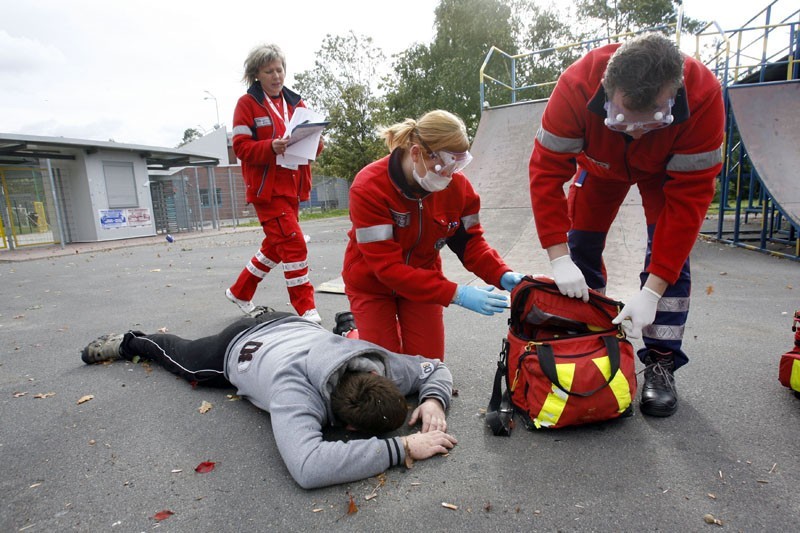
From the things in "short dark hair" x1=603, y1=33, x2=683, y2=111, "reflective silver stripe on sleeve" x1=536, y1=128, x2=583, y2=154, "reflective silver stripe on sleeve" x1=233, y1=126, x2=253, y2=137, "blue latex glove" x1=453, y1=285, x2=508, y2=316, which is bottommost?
"blue latex glove" x1=453, y1=285, x2=508, y2=316

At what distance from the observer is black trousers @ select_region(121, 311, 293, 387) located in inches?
105

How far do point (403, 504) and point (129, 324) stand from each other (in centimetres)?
363

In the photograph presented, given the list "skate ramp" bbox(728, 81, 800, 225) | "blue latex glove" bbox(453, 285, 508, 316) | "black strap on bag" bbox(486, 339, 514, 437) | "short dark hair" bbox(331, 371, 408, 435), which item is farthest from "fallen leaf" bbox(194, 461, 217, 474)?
"skate ramp" bbox(728, 81, 800, 225)

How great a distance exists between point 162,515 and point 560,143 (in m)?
2.25

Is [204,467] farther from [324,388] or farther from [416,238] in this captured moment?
[416,238]

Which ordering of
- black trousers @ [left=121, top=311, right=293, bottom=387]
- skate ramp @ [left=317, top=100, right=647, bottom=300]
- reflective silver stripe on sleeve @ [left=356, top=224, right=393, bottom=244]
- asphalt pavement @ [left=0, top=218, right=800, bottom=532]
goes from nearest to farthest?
1. asphalt pavement @ [left=0, top=218, right=800, bottom=532]
2. reflective silver stripe on sleeve @ [left=356, top=224, right=393, bottom=244]
3. black trousers @ [left=121, top=311, right=293, bottom=387]
4. skate ramp @ [left=317, top=100, right=647, bottom=300]

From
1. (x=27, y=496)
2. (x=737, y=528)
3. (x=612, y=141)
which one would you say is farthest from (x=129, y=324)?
(x=737, y=528)

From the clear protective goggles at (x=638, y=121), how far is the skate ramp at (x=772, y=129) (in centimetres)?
595

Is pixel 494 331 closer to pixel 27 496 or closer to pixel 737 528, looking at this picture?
pixel 737 528

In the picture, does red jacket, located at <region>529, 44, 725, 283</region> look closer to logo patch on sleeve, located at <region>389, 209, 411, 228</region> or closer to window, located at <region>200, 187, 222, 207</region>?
logo patch on sleeve, located at <region>389, 209, 411, 228</region>

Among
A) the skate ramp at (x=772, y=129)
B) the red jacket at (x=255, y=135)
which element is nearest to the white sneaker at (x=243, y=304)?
the red jacket at (x=255, y=135)

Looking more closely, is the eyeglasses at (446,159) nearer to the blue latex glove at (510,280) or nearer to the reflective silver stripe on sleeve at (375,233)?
the reflective silver stripe on sleeve at (375,233)

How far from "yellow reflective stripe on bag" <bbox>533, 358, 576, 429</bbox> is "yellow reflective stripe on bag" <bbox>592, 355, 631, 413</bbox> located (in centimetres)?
13

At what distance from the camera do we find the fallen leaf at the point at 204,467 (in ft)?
6.25
